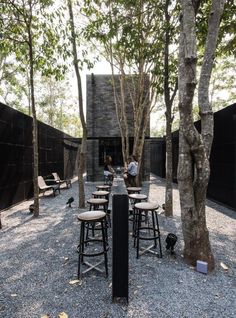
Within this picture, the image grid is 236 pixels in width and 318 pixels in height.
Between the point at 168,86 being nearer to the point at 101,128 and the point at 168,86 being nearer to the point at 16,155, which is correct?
the point at 16,155

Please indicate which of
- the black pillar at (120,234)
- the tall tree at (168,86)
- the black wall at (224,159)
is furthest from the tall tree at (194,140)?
the black wall at (224,159)

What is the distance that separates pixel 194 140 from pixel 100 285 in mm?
2472

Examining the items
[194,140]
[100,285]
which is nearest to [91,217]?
[100,285]

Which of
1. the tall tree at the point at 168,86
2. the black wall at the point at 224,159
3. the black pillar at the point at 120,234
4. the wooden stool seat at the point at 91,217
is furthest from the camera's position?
the black wall at the point at 224,159

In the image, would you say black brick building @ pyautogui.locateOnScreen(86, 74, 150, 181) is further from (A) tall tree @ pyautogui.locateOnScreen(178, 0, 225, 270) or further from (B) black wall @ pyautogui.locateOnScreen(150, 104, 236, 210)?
(A) tall tree @ pyautogui.locateOnScreen(178, 0, 225, 270)

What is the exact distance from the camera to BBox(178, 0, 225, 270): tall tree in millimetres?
3529

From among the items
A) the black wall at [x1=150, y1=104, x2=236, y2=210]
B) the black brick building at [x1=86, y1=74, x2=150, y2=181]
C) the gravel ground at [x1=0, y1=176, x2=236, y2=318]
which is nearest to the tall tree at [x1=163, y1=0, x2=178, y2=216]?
the gravel ground at [x1=0, y1=176, x2=236, y2=318]

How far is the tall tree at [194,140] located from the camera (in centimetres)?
353

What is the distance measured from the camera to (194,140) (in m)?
3.52

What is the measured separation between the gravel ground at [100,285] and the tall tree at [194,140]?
1.58 feet

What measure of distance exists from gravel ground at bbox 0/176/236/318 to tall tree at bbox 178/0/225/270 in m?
0.48

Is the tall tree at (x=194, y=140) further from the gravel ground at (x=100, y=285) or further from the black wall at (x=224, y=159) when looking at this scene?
the black wall at (x=224, y=159)

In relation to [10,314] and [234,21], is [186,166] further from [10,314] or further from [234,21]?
A: [234,21]

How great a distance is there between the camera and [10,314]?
258 cm
